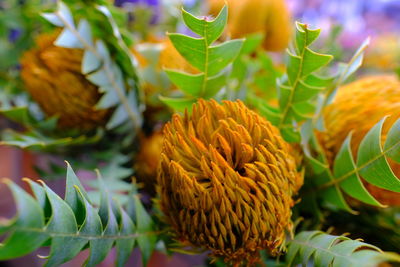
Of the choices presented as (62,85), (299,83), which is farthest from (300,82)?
(62,85)

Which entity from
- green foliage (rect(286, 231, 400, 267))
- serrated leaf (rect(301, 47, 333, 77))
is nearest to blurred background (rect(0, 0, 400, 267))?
serrated leaf (rect(301, 47, 333, 77))

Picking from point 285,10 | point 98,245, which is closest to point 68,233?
point 98,245

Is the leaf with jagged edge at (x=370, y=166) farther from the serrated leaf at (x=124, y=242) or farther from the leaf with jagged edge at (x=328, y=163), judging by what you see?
the serrated leaf at (x=124, y=242)

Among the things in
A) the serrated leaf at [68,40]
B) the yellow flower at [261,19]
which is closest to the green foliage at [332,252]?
the serrated leaf at [68,40]

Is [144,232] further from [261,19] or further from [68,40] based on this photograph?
[261,19]

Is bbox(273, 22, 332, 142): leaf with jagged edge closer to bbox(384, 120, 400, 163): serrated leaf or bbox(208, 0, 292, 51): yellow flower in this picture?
bbox(384, 120, 400, 163): serrated leaf

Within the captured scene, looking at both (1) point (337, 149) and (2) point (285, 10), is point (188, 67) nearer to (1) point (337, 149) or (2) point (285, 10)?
(1) point (337, 149)
